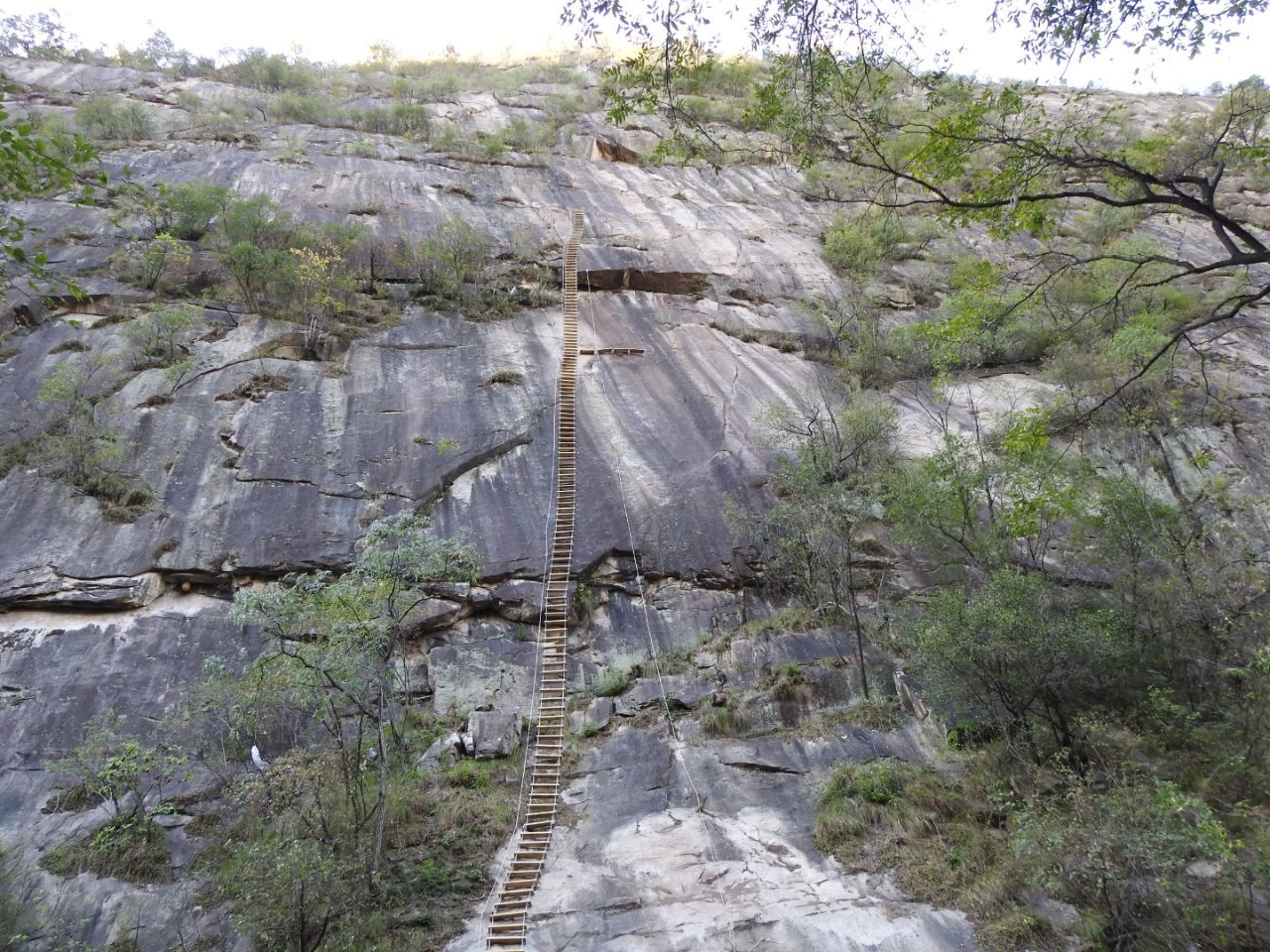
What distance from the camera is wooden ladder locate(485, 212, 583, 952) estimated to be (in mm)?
6426

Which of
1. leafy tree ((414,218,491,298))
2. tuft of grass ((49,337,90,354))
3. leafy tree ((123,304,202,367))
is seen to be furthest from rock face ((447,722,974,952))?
tuft of grass ((49,337,90,354))

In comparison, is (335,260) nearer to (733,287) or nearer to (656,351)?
(656,351)

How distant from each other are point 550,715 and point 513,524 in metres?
3.29

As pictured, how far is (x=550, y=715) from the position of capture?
31.1ft

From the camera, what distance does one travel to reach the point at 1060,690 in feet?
23.2

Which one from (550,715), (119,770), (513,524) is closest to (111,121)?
(513,524)

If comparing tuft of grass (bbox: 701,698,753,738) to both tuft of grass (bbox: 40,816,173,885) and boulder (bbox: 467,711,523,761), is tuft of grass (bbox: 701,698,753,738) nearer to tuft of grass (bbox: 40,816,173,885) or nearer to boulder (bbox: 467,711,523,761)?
boulder (bbox: 467,711,523,761)

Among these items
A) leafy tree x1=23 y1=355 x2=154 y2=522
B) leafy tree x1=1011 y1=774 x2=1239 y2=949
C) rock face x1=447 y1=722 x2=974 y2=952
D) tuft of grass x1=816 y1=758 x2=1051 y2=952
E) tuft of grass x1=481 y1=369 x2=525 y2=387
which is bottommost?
rock face x1=447 y1=722 x2=974 y2=952

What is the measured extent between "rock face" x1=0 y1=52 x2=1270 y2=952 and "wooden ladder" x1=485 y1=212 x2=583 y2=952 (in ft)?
0.67

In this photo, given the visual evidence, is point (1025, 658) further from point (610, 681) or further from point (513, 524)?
point (513, 524)

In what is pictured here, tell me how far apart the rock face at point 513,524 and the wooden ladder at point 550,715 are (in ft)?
0.67

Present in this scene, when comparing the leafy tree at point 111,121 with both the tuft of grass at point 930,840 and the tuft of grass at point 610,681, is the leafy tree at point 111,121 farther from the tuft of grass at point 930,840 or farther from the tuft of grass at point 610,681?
the tuft of grass at point 930,840

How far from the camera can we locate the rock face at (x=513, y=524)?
6734 mm

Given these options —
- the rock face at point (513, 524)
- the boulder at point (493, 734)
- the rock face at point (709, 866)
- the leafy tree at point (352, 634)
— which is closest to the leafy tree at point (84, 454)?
the rock face at point (513, 524)
